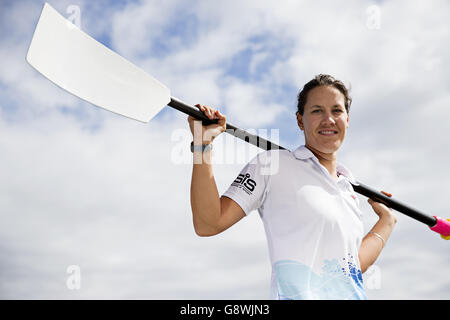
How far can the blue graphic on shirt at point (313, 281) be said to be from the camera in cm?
179

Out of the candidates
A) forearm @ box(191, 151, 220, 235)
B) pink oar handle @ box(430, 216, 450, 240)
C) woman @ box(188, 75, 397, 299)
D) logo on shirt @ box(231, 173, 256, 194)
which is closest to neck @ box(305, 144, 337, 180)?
woman @ box(188, 75, 397, 299)

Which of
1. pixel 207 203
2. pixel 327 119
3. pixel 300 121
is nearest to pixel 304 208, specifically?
pixel 207 203

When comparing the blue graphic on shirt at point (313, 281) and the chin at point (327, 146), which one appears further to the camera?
the chin at point (327, 146)

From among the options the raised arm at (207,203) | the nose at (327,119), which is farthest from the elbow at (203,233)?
the nose at (327,119)

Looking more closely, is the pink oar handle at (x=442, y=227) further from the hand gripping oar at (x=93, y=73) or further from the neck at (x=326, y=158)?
the hand gripping oar at (x=93, y=73)

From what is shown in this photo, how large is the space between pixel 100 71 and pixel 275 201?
114 cm

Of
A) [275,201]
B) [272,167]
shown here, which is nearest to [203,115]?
[272,167]

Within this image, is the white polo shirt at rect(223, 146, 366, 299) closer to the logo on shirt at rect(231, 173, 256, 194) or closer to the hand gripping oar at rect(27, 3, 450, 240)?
the logo on shirt at rect(231, 173, 256, 194)

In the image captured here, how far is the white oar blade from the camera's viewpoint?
1.97 metres

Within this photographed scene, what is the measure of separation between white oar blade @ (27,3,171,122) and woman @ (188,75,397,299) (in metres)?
0.35

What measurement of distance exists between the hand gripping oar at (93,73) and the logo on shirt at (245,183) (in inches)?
13.4

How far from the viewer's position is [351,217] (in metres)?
2.06
